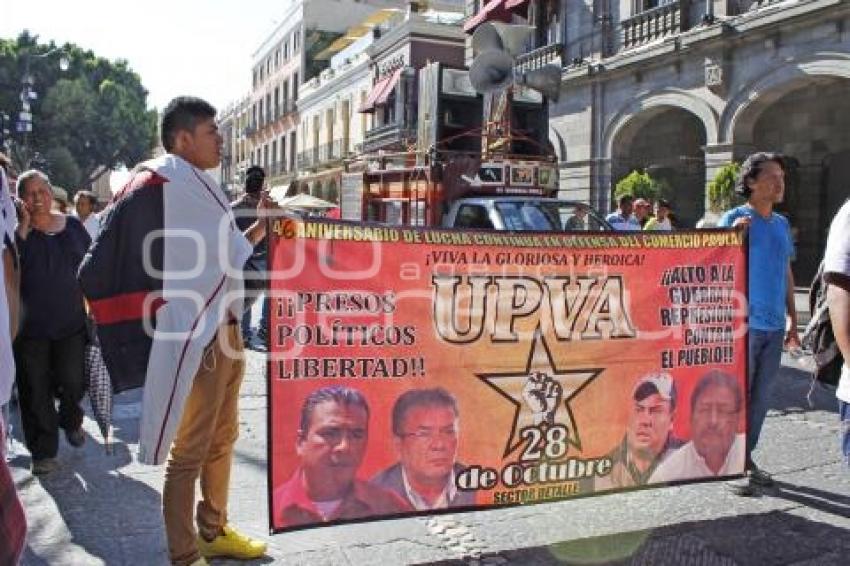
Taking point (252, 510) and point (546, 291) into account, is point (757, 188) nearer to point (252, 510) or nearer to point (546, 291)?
point (546, 291)

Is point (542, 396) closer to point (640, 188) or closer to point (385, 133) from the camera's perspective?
point (640, 188)

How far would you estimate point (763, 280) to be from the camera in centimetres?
465

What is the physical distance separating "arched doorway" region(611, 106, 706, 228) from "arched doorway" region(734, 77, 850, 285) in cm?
231

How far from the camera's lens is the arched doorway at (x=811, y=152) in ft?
54.8

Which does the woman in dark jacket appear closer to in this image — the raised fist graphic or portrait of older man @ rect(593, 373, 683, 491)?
the raised fist graphic

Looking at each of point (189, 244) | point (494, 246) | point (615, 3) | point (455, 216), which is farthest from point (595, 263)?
point (615, 3)

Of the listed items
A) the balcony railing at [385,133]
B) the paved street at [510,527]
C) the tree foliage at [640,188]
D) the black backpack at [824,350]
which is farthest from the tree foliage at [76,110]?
the black backpack at [824,350]

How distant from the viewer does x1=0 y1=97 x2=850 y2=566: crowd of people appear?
3.09 meters

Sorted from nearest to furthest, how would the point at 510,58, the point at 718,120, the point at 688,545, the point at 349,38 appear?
the point at 688,545, the point at 510,58, the point at 718,120, the point at 349,38

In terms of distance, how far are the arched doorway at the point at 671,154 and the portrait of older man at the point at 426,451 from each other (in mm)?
17251

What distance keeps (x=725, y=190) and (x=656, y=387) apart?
12.0 m

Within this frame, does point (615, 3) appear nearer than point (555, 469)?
No

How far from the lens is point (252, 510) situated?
425 centimetres

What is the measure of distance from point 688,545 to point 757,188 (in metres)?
2.13
